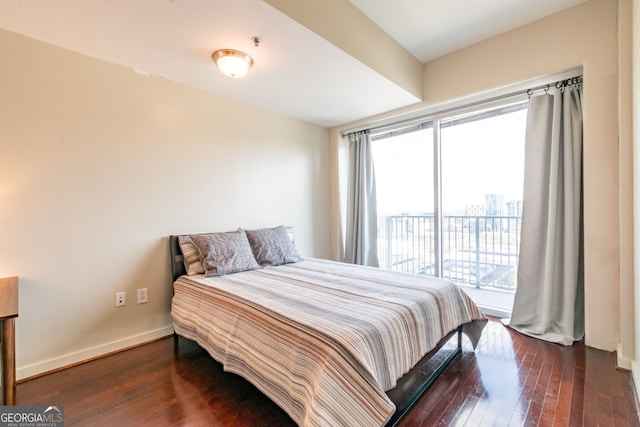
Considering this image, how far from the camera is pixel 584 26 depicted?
2.23 m

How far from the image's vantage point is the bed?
47.4 inches

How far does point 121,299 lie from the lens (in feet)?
7.72

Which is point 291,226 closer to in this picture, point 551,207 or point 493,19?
point 551,207

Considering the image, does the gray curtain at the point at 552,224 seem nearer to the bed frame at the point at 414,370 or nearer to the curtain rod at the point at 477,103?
the curtain rod at the point at 477,103

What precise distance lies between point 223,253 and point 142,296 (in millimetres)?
766

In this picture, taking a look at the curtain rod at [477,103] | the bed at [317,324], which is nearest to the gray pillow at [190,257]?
the bed at [317,324]

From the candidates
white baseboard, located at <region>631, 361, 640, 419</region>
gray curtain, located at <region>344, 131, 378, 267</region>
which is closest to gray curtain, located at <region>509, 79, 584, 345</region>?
white baseboard, located at <region>631, 361, 640, 419</region>

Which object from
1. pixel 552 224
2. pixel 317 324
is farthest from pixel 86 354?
pixel 552 224

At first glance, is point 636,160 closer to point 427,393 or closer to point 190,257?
point 427,393

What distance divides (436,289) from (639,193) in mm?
1275

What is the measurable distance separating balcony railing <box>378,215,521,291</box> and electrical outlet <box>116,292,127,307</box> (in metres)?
2.93

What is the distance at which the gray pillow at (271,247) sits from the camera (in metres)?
2.85

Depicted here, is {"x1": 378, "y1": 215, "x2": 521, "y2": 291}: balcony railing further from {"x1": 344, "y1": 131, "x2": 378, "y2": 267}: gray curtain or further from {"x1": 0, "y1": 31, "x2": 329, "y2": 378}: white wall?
{"x1": 0, "y1": 31, "x2": 329, "y2": 378}: white wall

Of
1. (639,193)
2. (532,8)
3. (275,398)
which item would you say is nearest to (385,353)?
(275,398)
